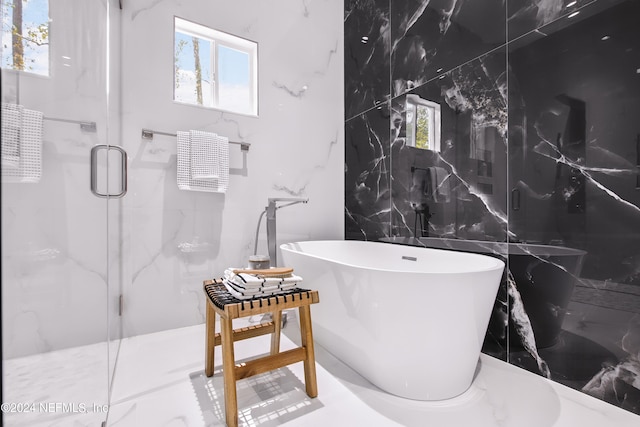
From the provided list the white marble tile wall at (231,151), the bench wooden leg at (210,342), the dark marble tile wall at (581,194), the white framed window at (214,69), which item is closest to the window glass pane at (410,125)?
the dark marble tile wall at (581,194)

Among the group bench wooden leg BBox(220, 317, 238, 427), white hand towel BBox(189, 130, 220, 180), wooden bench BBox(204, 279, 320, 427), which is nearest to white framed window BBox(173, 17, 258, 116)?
white hand towel BBox(189, 130, 220, 180)

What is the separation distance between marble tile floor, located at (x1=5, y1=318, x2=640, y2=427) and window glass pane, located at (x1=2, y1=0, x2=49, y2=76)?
0.82 meters

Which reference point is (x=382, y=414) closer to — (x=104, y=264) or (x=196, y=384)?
(x=196, y=384)

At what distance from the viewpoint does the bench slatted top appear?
1229mm

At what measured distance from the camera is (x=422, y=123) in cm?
230

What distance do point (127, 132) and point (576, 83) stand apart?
2.57 metres

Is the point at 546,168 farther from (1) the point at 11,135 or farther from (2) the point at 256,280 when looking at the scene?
(1) the point at 11,135

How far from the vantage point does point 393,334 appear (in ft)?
4.49

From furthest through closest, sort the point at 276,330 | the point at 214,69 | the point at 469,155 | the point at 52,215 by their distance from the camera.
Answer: the point at 214,69 → the point at 469,155 → the point at 276,330 → the point at 52,215

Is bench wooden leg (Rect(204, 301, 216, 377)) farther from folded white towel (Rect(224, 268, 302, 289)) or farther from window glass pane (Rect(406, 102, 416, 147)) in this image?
window glass pane (Rect(406, 102, 416, 147))

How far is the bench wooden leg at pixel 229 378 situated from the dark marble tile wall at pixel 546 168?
4.79 ft

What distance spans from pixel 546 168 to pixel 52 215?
198 centimetres

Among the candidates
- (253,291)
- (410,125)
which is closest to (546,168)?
(410,125)

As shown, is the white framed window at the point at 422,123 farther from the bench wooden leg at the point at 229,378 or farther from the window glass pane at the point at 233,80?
the bench wooden leg at the point at 229,378
